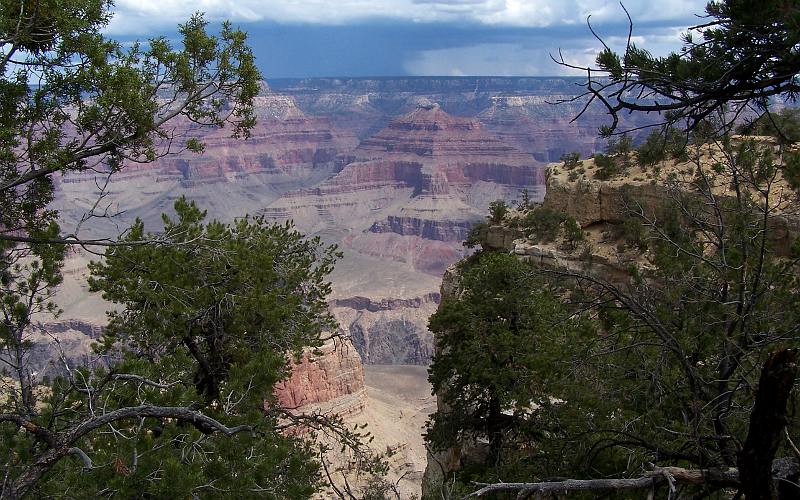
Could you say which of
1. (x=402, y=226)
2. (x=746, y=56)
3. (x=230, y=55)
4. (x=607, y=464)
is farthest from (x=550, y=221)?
(x=402, y=226)

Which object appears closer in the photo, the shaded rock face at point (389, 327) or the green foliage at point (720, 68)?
the green foliage at point (720, 68)

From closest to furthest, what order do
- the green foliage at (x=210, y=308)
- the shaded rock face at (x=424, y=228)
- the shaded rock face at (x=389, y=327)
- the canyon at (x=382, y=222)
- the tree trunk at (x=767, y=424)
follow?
the tree trunk at (x=767, y=424)
the green foliage at (x=210, y=308)
the canyon at (x=382, y=222)
the shaded rock face at (x=389, y=327)
the shaded rock face at (x=424, y=228)

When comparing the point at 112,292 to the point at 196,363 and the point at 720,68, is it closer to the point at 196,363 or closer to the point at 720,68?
the point at 196,363

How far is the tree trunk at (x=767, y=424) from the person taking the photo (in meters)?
3.67

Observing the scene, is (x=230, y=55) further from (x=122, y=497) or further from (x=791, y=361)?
(x=791, y=361)

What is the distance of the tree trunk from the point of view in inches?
145

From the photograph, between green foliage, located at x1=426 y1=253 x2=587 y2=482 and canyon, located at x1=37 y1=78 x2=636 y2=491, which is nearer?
green foliage, located at x1=426 y1=253 x2=587 y2=482

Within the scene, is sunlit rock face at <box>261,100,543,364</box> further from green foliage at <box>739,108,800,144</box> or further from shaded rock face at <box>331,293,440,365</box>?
green foliage at <box>739,108,800,144</box>

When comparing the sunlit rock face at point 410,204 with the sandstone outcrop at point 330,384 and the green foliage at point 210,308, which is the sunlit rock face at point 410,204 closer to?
the sandstone outcrop at point 330,384

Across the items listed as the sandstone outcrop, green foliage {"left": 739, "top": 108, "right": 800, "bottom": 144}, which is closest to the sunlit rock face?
the sandstone outcrop

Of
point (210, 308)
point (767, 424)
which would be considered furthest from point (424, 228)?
point (767, 424)

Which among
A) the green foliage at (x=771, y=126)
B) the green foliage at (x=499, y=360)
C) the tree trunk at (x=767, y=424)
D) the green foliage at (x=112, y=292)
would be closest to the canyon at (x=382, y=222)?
the green foliage at (x=499, y=360)

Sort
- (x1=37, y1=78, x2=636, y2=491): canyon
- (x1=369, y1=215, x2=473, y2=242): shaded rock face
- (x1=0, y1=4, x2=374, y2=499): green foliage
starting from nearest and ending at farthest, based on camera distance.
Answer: (x1=0, y1=4, x2=374, y2=499): green foliage
(x1=37, y1=78, x2=636, y2=491): canyon
(x1=369, y1=215, x2=473, y2=242): shaded rock face

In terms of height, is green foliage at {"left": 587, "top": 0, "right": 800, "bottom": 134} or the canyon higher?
green foliage at {"left": 587, "top": 0, "right": 800, "bottom": 134}
